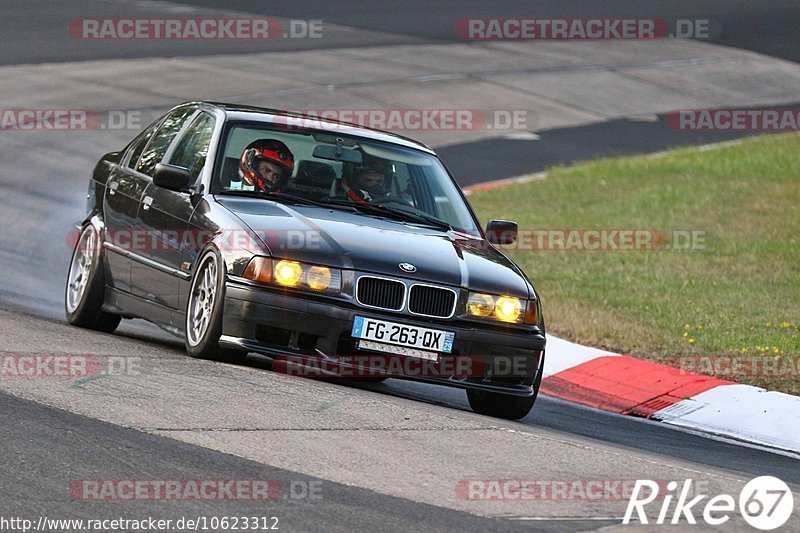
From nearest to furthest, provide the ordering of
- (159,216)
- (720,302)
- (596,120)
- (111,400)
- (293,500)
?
(293,500)
(111,400)
(159,216)
(720,302)
(596,120)

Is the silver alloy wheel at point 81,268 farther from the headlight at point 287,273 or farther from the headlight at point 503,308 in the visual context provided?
the headlight at point 503,308

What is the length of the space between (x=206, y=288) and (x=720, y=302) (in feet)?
20.5

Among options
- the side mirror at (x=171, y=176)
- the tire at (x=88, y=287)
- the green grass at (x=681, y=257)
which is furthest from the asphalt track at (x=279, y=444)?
the green grass at (x=681, y=257)

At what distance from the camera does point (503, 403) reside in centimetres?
903

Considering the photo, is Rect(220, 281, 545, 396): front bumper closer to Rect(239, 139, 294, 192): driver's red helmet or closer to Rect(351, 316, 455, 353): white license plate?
Rect(351, 316, 455, 353): white license plate

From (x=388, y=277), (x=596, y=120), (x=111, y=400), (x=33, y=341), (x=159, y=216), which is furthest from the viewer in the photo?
(x=596, y=120)

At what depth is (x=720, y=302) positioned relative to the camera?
13.6 metres

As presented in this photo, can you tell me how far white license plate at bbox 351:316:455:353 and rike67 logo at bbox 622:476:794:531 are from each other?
1.94 meters

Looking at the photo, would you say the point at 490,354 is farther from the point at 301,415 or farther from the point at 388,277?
the point at 301,415

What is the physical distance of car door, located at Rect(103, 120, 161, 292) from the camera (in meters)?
9.91

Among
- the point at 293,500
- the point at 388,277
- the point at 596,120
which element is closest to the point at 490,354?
the point at 388,277

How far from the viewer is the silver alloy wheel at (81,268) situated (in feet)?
34.1

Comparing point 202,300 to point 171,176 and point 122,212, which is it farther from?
point 122,212

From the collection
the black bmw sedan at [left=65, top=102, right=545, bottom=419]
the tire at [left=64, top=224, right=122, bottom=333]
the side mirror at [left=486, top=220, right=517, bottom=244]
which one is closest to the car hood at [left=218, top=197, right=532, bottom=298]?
the black bmw sedan at [left=65, top=102, right=545, bottom=419]
